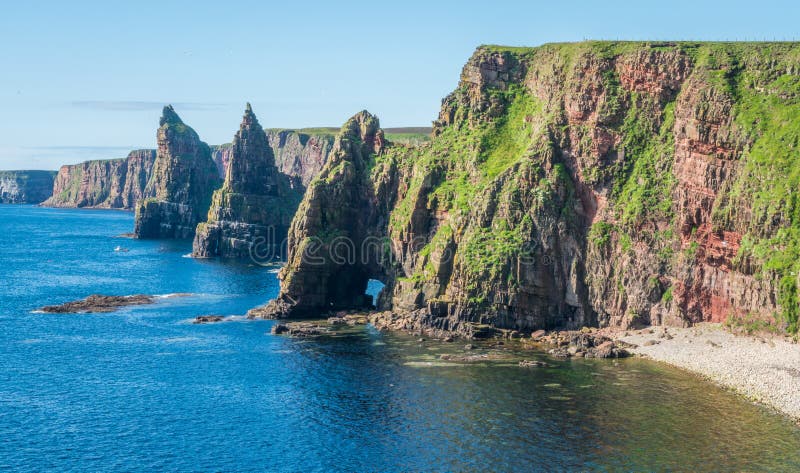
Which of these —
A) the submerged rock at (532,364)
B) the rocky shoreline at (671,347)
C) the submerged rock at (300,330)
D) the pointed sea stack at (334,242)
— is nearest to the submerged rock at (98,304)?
the pointed sea stack at (334,242)

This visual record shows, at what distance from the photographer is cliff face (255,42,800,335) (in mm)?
124625

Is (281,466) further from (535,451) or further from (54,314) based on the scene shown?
(54,314)

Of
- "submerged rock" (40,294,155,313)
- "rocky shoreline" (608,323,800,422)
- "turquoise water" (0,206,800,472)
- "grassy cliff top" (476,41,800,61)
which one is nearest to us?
"turquoise water" (0,206,800,472)

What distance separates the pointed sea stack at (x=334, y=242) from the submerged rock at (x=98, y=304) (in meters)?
34.9

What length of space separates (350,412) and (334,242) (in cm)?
6401

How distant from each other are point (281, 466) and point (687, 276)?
77.8 m

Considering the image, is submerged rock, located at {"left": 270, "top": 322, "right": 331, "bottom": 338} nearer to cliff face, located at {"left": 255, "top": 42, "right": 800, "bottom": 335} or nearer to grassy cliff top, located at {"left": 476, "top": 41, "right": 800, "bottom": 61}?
cliff face, located at {"left": 255, "top": 42, "right": 800, "bottom": 335}

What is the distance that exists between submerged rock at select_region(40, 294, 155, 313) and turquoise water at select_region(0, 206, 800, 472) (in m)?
28.6

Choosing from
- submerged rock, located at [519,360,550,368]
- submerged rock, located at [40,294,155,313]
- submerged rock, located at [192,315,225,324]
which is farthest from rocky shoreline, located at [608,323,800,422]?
submerged rock, located at [40,294,155,313]

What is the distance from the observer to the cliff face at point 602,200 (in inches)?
4906

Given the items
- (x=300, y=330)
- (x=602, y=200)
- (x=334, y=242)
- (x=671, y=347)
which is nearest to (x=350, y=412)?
(x=300, y=330)

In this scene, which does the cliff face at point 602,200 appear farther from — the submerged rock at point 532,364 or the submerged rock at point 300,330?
the submerged rock at point 532,364

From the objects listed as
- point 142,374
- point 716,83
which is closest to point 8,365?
point 142,374

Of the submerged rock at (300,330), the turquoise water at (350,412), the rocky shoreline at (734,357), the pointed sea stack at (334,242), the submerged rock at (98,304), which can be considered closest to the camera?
the turquoise water at (350,412)
